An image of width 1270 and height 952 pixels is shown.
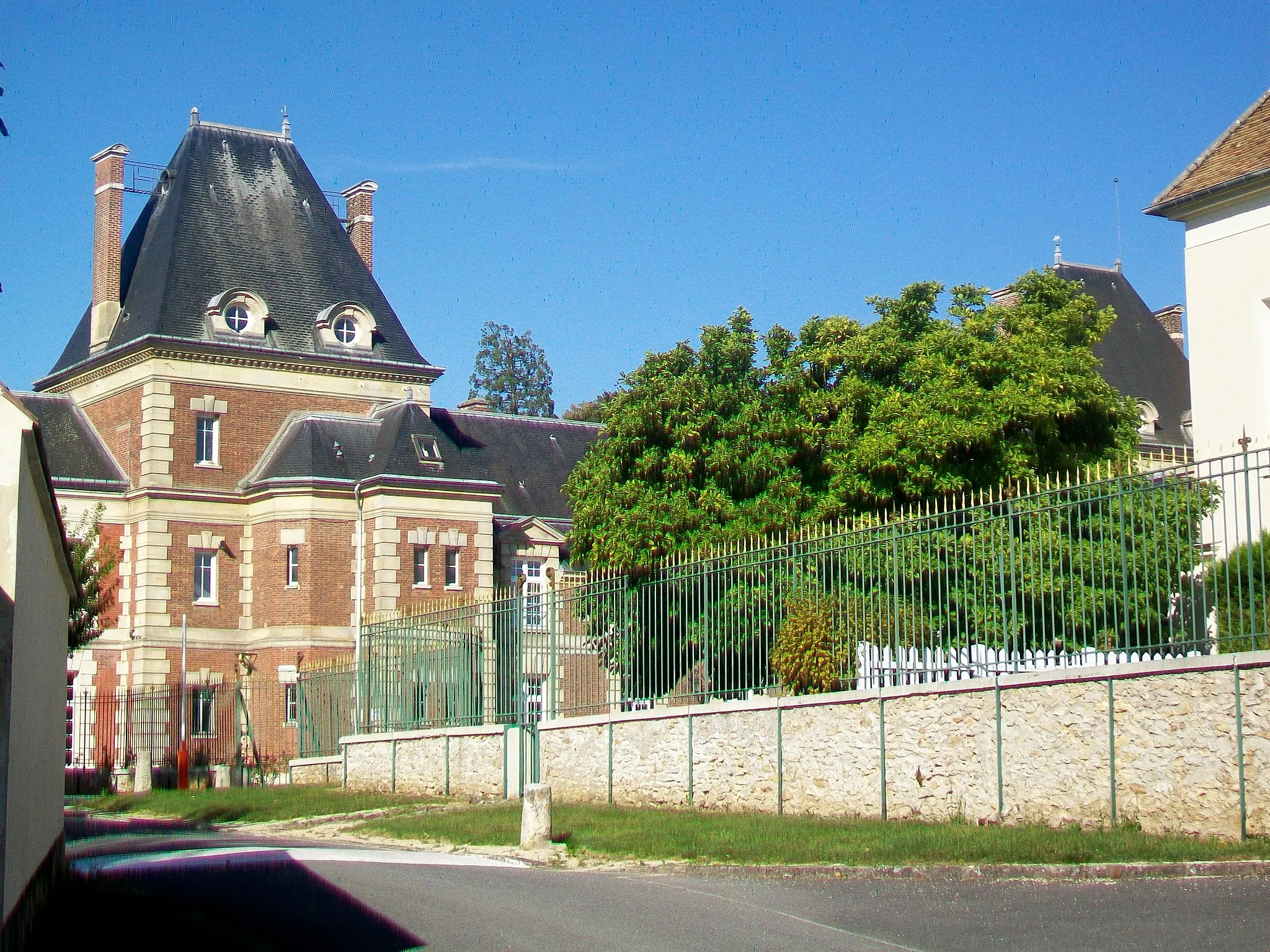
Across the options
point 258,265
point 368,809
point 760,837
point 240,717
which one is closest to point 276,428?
point 258,265

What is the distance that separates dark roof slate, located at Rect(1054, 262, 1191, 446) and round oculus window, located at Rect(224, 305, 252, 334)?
26.1 m

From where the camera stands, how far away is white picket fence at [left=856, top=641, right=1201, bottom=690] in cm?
1413

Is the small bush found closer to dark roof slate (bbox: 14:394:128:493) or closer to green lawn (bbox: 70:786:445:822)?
green lawn (bbox: 70:786:445:822)

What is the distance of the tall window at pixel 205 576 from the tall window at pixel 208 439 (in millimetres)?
2711

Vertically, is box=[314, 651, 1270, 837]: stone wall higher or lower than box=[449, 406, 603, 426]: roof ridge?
lower

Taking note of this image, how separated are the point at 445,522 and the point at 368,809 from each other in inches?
925

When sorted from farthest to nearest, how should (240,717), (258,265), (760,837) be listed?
(258,265) → (240,717) → (760,837)

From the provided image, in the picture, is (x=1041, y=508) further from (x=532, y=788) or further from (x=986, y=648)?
(x=532, y=788)

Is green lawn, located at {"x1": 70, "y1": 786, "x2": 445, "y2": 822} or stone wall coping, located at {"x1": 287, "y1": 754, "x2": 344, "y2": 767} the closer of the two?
green lawn, located at {"x1": 70, "y1": 786, "x2": 445, "y2": 822}

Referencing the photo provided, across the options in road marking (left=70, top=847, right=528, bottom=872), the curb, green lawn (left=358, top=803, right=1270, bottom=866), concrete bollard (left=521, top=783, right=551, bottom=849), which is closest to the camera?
the curb

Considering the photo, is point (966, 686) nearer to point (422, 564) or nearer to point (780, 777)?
point (780, 777)

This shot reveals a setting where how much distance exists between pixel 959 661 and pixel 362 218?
40.4m

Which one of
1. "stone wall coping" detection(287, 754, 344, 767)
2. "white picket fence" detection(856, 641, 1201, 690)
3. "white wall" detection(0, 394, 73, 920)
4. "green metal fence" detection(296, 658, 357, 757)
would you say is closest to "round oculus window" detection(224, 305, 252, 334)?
"green metal fence" detection(296, 658, 357, 757)

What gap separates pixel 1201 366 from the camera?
2398cm
